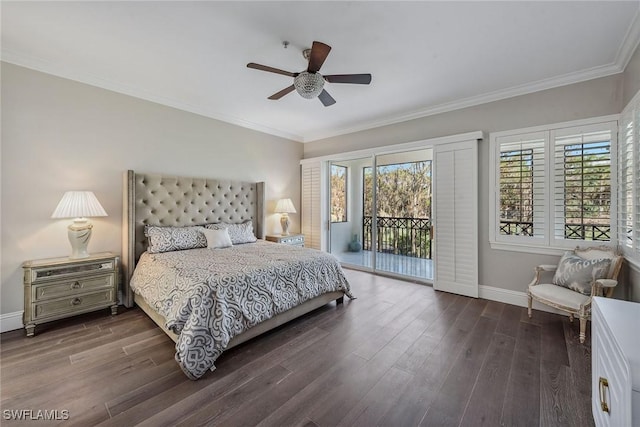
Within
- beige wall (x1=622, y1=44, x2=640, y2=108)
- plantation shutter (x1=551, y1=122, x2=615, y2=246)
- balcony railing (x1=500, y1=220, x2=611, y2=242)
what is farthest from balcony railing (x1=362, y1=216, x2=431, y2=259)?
beige wall (x1=622, y1=44, x2=640, y2=108)

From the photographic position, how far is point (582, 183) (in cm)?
291

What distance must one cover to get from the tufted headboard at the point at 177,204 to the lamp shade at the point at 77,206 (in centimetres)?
40

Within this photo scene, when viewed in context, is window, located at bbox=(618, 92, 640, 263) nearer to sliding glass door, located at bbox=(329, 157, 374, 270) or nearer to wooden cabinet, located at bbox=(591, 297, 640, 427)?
wooden cabinet, located at bbox=(591, 297, 640, 427)

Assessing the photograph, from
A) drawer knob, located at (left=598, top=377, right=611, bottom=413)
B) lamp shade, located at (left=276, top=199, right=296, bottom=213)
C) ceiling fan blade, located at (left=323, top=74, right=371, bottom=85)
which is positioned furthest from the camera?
lamp shade, located at (left=276, top=199, right=296, bottom=213)

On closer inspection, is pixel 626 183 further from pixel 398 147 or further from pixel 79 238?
pixel 79 238

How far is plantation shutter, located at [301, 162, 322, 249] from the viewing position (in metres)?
5.44

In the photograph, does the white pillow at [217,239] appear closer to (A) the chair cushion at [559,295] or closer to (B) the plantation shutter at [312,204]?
(B) the plantation shutter at [312,204]

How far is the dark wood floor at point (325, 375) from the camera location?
5.30ft

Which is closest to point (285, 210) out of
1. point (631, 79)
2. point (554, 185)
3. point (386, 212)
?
point (386, 212)

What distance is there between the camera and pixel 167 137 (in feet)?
12.2

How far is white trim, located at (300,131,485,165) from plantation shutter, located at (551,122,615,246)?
0.90 metres

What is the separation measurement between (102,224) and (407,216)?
5.07m

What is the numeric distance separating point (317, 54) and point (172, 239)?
109 inches

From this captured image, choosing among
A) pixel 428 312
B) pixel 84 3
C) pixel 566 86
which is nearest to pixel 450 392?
pixel 428 312
